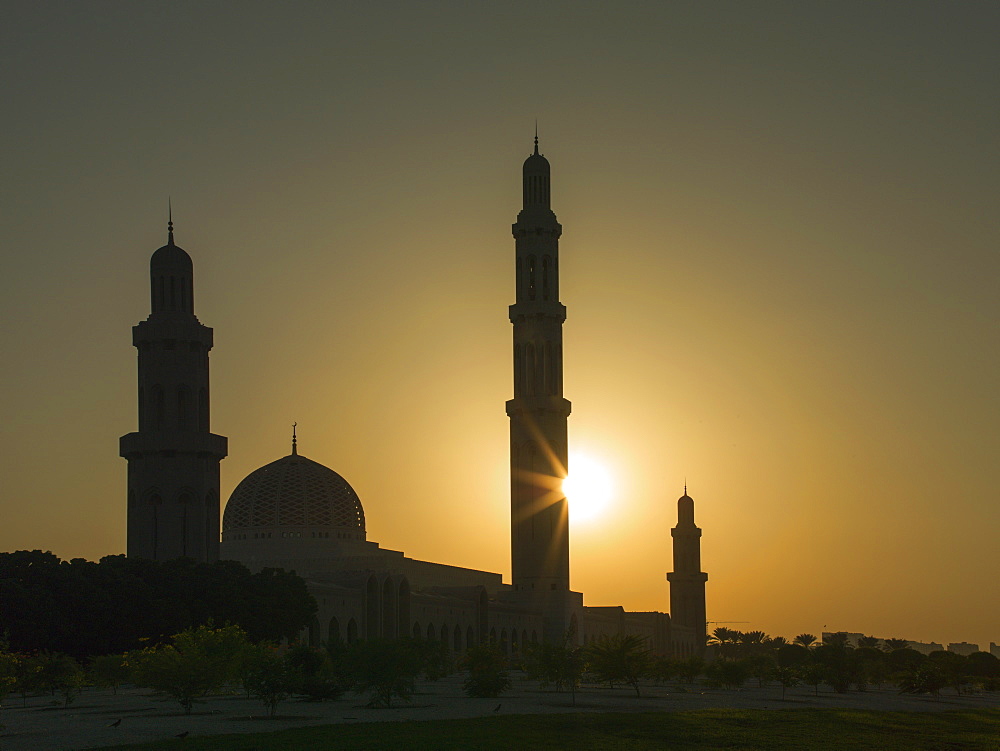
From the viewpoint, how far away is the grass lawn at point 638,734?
2605cm

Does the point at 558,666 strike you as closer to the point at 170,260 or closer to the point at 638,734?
the point at 638,734

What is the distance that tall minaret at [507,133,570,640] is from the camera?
8938cm

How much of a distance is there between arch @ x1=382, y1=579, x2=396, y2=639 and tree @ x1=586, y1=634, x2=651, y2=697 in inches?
1147

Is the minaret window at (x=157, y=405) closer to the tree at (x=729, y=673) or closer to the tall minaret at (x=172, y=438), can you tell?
the tall minaret at (x=172, y=438)

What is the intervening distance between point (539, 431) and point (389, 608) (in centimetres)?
1969

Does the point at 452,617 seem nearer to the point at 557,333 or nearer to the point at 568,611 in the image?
the point at 568,611

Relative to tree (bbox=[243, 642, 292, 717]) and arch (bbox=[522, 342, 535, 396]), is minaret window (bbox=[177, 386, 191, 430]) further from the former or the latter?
tree (bbox=[243, 642, 292, 717])

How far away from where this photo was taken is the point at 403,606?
247ft

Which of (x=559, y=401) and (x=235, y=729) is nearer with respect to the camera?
(x=235, y=729)

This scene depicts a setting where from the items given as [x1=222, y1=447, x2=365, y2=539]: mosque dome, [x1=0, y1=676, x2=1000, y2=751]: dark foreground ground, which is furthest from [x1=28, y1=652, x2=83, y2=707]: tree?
[x1=222, y1=447, x2=365, y2=539]: mosque dome

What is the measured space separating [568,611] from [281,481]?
21488 millimetres

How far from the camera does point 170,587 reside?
5356cm

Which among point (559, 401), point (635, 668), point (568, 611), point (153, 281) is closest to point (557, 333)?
point (559, 401)

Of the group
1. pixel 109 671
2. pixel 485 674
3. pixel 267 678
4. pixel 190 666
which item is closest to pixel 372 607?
pixel 109 671
